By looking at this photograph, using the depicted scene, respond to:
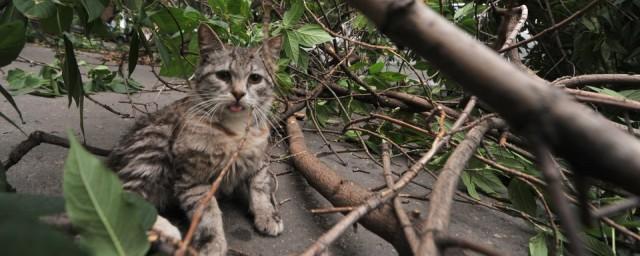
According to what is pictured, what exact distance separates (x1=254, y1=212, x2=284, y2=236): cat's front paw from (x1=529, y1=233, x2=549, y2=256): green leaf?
0.83 meters

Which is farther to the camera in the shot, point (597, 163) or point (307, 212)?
point (307, 212)

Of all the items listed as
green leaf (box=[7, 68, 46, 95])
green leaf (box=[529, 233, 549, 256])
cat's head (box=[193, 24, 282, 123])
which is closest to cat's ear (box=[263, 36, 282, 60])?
cat's head (box=[193, 24, 282, 123])

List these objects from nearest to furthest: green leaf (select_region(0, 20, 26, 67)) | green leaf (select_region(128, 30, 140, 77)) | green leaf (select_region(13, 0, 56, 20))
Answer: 1. green leaf (select_region(0, 20, 26, 67))
2. green leaf (select_region(13, 0, 56, 20))
3. green leaf (select_region(128, 30, 140, 77))

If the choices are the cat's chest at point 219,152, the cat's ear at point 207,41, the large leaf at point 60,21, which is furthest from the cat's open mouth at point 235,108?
the large leaf at point 60,21

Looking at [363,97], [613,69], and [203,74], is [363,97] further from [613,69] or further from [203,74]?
[613,69]

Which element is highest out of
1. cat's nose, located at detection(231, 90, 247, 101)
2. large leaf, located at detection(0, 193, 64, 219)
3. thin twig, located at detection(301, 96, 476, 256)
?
large leaf, located at detection(0, 193, 64, 219)

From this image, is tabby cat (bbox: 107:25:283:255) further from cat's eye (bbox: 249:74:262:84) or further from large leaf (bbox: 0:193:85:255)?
large leaf (bbox: 0:193:85:255)

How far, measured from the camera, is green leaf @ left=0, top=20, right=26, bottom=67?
72cm

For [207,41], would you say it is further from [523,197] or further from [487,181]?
[523,197]

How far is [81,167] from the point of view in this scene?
1.36 ft

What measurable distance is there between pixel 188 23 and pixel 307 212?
962 millimetres

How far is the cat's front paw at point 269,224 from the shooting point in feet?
4.60

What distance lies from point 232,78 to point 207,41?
209 mm

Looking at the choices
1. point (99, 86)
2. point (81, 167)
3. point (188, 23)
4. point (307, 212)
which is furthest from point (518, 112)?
point (99, 86)
